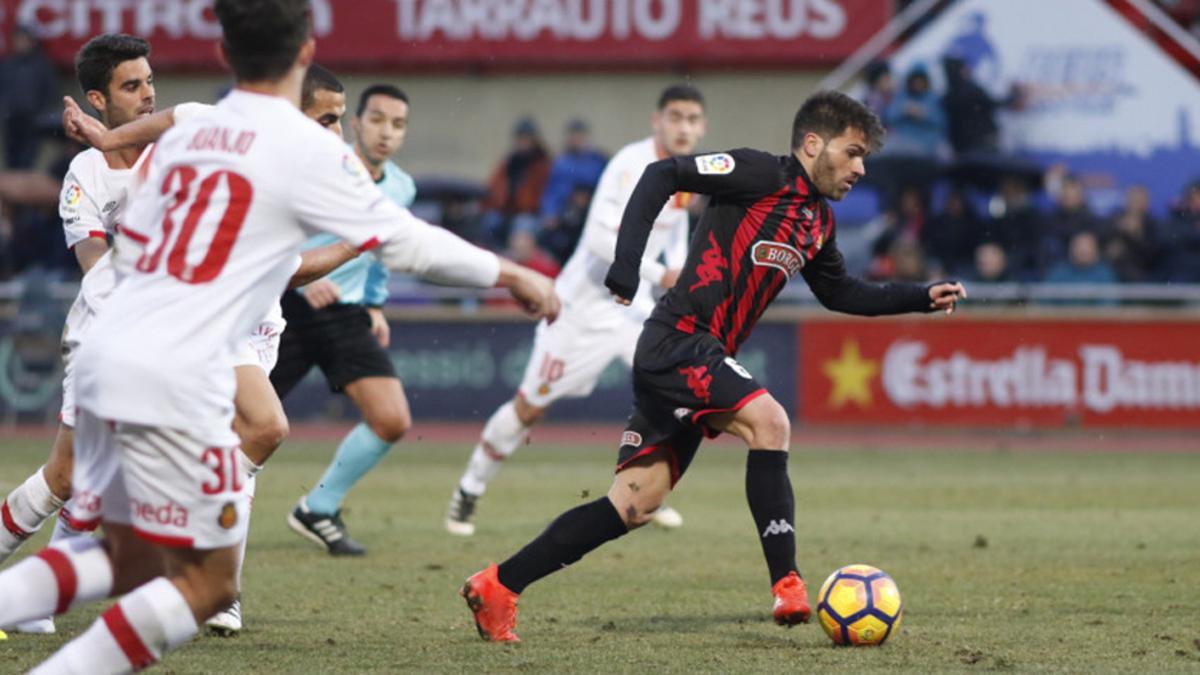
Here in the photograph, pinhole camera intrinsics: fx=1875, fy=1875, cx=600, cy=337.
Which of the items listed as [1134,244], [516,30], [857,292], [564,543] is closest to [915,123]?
[1134,244]

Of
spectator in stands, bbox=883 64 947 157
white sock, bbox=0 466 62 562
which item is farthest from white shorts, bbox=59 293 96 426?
spectator in stands, bbox=883 64 947 157

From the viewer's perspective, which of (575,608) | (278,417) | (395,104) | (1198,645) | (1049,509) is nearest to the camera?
(1198,645)

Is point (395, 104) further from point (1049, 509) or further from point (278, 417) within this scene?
point (1049, 509)

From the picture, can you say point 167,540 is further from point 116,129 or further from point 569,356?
point 569,356

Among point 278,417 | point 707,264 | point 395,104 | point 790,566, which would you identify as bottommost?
point 790,566

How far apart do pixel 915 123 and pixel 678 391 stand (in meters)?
14.0

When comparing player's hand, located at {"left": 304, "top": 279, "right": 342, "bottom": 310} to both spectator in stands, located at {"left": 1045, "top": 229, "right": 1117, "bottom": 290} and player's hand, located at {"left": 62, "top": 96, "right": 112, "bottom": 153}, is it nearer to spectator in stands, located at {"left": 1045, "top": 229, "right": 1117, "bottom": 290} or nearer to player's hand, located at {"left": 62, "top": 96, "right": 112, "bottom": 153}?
player's hand, located at {"left": 62, "top": 96, "right": 112, "bottom": 153}

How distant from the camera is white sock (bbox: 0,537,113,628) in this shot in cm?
496

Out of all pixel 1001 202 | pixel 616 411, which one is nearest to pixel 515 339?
pixel 616 411

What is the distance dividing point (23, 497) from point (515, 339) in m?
12.0

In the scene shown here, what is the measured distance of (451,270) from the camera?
4.95 meters

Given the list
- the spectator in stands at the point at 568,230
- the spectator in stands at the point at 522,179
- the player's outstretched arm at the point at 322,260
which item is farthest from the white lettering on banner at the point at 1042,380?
the player's outstretched arm at the point at 322,260

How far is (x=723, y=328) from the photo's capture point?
7.35 meters

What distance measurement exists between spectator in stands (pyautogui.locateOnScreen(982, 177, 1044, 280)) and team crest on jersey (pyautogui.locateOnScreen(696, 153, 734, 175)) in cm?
1275
